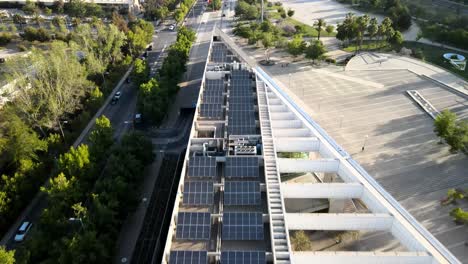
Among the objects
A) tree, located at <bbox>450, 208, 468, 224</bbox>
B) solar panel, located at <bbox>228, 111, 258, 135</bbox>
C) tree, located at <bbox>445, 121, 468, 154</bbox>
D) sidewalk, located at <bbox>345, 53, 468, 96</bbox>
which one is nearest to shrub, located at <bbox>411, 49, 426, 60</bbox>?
sidewalk, located at <bbox>345, 53, 468, 96</bbox>

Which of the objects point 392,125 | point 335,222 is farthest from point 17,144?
point 392,125

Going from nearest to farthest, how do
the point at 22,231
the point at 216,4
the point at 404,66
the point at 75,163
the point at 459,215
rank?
1. the point at 459,215
2. the point at 22,231
3. the point at 75,163
4. the point at 404,66
5. the point at 216,4

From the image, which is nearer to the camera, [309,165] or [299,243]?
[299,243]

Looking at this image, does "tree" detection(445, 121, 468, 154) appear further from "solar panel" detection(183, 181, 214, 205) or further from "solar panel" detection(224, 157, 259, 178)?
"solar panel" detection(183, 181, 214, 205)

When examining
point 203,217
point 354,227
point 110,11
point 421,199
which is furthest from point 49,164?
point 110,11

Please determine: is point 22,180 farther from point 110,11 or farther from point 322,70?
point 110,11

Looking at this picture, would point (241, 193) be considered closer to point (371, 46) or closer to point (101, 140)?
point (101, 140)
